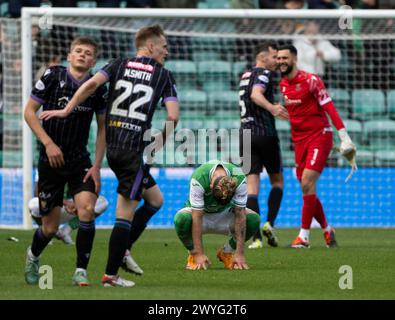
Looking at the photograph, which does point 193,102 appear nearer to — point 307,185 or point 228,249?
point 307,185

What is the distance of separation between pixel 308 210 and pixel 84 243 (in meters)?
4.64

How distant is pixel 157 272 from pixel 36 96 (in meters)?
1.93

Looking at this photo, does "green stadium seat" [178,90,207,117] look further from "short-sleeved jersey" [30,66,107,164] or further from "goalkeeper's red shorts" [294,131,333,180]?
"short-sleeved jersey" [30,66,107,164]

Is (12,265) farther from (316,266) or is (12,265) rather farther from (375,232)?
(375,232)

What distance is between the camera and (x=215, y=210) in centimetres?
979

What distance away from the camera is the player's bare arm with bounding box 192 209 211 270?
371 inches

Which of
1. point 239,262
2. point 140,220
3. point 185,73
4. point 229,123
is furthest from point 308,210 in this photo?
point 185,73

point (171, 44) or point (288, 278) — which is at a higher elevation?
point (171, 44)

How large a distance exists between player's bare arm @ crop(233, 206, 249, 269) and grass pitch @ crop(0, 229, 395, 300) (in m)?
0.13

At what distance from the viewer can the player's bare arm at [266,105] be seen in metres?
11.8

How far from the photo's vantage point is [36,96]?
8516mm

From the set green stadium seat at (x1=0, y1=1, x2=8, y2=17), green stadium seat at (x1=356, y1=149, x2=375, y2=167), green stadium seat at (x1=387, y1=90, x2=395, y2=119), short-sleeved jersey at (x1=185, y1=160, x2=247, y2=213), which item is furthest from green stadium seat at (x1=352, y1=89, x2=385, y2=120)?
short-sleeved jersey at (x1=185, y1=160, x2=247, y2=213)
